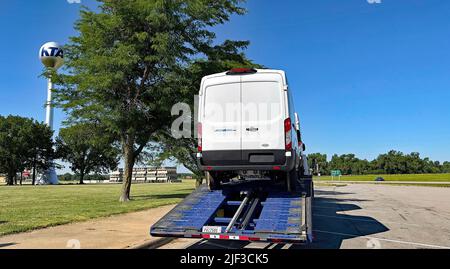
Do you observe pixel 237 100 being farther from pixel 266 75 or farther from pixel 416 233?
pixel 416 233

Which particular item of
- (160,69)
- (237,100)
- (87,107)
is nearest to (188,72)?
(160,69)

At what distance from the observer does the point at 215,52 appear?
17.8 meters

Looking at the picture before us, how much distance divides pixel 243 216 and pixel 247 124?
1.82 metres

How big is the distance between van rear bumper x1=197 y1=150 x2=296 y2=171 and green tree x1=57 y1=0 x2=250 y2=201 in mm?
8868

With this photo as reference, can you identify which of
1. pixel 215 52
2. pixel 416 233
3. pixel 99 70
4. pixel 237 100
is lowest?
pixel 416 233

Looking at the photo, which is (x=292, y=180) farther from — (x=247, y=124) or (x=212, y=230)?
(x=212, y=230)

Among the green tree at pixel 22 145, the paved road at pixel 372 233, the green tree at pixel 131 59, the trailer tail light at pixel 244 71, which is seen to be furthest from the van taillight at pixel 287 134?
the green tree at pixel 22 145

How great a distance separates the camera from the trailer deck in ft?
18.9

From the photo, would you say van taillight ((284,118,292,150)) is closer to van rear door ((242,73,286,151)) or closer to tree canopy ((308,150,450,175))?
van rear door ((242,73,286,151))

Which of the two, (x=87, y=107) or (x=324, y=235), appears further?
(x=87, y=107)

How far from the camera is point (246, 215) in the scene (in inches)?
266

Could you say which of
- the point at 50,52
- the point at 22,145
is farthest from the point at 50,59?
the point at 22,145

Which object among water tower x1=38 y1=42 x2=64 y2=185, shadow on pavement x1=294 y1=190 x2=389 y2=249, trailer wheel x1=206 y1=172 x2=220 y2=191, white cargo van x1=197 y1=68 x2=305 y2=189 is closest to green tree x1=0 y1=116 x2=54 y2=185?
water tower x1=38 y1=42 x2=64 y2=185
